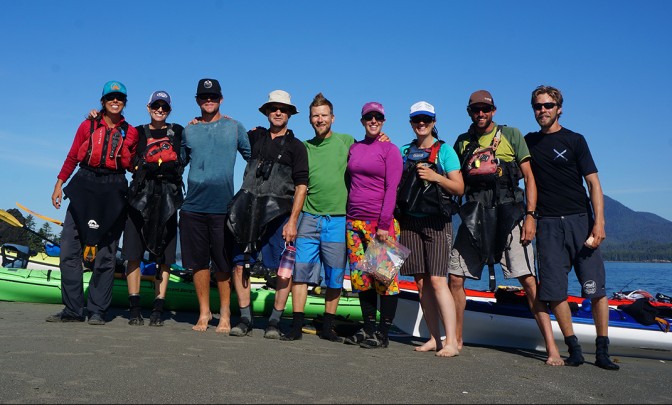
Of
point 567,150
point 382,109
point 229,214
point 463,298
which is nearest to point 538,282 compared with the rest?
point 463,298

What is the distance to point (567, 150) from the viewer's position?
18.3 ft

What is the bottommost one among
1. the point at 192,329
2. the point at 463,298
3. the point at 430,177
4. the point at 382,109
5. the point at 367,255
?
the point at 192,329

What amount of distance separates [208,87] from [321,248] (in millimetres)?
2163

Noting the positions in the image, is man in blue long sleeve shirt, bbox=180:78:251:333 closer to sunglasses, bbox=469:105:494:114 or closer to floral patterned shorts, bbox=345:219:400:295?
floral patterned shorts, bbox=345:219:400:295

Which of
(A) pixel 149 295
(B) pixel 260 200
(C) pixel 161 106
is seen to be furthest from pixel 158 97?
(A) pixel 149 295

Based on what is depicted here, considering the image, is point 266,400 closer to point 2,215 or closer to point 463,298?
point 463,298

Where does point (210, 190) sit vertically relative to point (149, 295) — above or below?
above

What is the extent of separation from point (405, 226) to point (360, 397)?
2.47 meters

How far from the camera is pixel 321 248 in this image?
6.16 meters

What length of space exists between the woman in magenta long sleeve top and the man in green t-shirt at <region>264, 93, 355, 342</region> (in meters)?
0.16

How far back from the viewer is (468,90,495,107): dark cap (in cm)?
575

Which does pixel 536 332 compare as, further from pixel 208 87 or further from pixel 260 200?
pixel 208 87

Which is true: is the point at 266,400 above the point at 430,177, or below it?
below

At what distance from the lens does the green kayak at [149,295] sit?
8383 millimetres
